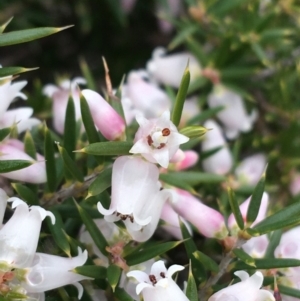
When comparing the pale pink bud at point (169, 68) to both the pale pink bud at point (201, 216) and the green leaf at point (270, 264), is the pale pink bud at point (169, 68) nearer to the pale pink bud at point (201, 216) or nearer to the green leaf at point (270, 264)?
the pale pink bud at point (201, 216)

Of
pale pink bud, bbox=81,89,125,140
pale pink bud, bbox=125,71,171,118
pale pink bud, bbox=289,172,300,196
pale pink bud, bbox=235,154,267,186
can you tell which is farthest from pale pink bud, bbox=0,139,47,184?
pale pink bud, bbox=289,172,300,196

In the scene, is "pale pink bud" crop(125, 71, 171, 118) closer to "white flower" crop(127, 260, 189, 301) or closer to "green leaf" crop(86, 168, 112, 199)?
"green leaf" crop(86, 168, 112, 199)

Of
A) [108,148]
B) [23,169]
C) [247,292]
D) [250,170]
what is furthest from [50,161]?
[250,170]

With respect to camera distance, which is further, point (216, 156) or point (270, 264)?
point (216, 156)

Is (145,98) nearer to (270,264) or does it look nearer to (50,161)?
(50,161)

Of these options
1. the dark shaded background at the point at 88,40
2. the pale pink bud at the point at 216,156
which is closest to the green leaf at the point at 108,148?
the pale pink bud at the point at 216,156

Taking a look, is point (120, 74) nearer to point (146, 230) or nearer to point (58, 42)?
point (58, 42)

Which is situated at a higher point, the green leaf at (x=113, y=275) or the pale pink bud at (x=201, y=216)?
the green leaf at (x=113, y=275)
